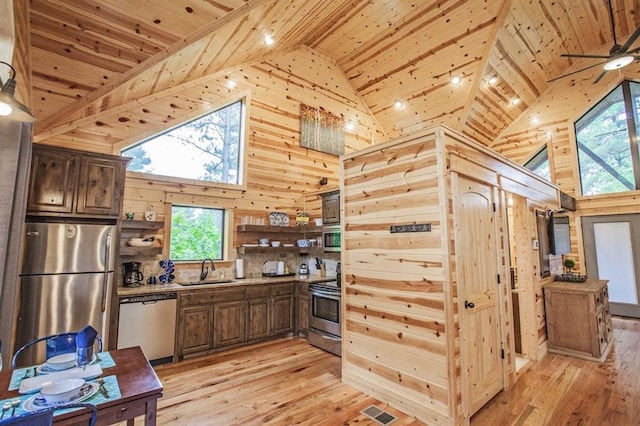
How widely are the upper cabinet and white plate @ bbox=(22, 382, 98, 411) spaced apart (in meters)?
2.52

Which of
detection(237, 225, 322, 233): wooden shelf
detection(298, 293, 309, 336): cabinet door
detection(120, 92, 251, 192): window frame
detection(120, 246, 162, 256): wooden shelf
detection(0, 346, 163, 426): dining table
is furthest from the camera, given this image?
detection(237, 225, 322, 233): wooden shelf

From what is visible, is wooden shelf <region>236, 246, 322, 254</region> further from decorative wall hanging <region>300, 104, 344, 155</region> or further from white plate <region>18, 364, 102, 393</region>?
white plate <region>18, 364, 102, 393</region>

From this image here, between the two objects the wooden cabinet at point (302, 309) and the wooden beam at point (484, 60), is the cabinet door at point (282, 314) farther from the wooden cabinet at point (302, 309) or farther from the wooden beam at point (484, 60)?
the wooden beam at point (484, 60)

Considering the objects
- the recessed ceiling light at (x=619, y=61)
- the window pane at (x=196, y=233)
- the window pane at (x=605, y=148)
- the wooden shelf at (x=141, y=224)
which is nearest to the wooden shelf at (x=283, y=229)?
the window pane at (x=196, y=233)

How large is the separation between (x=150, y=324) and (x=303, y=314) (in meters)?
2.16

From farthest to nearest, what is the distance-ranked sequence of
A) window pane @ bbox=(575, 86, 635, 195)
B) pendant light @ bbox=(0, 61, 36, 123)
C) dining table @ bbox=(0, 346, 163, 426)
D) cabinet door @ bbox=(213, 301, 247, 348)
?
window pane @ bbox=(575, 86, 635, 195) → cabinet door @ bbox=(213, 301, 247, 348) → pendant light @ bbox=(0, 61, 36, 123) → dining table @ bbox=(0, 346, 163, 426)

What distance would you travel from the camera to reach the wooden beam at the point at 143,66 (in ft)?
8.95

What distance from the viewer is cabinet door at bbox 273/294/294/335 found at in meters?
4.85

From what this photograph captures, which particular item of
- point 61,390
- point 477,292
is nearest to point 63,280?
point 61,390

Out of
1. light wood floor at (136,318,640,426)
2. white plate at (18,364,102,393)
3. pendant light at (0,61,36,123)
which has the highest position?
pendant light at (0,61,36,123)

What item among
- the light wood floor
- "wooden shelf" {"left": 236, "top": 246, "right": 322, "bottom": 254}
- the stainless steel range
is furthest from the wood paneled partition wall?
"wooden shelf" {"left": 236, "top": 246, "right": 322, "bottom": 254}

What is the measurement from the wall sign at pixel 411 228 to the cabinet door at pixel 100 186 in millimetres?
3106

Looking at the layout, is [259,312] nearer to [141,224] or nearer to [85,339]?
[141,224]

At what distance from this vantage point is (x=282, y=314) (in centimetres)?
493
